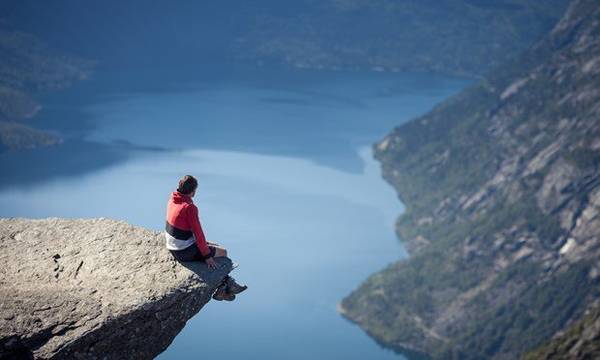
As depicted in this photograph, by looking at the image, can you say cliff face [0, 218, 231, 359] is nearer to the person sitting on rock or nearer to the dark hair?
the person sitting on rock

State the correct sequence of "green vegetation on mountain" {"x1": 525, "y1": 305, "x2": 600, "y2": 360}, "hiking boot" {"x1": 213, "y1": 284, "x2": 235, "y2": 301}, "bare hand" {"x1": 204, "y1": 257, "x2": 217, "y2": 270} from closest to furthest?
1. "bare hand" {"x1": 204, "y1": 257, "x2": 217, "y2": 270}
2. "hiking boot" {"x1": 213, "y1": 284, "x2": 235, "y2": 301}
3. "green vegetation on mountain" {"x1": 525, "y1": 305, "x2": 600, "y2": 360}

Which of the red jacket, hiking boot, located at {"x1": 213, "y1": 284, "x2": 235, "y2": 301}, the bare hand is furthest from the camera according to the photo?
hiking boot, located at {"x1": 213, "y1": 284, "x2": 235, "y2": 301}

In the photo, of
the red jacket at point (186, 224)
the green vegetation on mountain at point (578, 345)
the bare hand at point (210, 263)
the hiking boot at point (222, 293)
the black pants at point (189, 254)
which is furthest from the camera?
the green vegetation on mountain at point (578, 345)

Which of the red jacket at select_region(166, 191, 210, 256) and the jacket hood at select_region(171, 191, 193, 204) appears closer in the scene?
the red jacket at select_region(166, 191, 210, 256)

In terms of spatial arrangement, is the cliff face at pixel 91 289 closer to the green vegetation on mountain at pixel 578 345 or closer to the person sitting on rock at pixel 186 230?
the person sitting on rock at pixel 186 230

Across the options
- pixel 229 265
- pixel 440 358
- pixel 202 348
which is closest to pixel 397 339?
pixel 440 358

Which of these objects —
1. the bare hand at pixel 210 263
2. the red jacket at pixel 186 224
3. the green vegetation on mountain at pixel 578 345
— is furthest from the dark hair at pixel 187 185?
the green vegetation on mountain at pixel 578 345

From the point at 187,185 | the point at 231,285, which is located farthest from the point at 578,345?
the point at 187,185

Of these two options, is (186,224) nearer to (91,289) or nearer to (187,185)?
(187,185)

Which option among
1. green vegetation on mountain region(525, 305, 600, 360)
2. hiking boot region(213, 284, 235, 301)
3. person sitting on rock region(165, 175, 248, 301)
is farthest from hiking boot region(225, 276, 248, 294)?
green vegetation on mountain region(525, 305, 600, 360)

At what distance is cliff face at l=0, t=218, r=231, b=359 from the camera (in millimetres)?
17016

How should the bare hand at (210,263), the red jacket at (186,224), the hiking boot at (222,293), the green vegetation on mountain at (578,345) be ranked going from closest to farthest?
the red jacket at (186,224)
the bare hand at (210,263)
the hiking boot at (222,293)
the green vegetation on mountain at (578,345)

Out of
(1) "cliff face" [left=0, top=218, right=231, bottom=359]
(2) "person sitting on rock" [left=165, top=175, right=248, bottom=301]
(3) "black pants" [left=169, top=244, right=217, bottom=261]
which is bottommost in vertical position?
(1) "cliff face" [left=0, top=218, right=231, bottom=359]

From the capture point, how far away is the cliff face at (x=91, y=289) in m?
17.0
